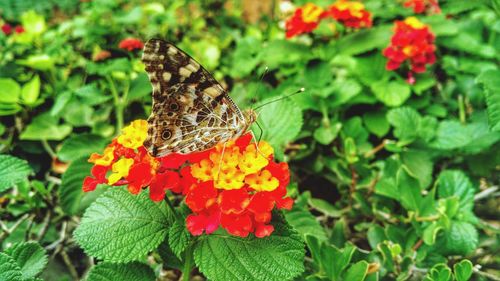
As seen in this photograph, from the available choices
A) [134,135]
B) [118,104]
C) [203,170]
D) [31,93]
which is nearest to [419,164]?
[203,170]

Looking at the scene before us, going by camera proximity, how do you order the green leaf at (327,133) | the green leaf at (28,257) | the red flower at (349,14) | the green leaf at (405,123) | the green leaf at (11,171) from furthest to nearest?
the red flower at (349,14)
the green leaf at (327,133)
the green leaf at (405,123)
the green leaf at (11,171)
the green leaf at (28,257)

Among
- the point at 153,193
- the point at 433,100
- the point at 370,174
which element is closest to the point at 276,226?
the point at 153,193

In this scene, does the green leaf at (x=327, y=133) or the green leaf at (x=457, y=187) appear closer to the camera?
the green leaf at (x=457, y=187)

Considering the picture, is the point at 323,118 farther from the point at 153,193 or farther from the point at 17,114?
the point at 17,114

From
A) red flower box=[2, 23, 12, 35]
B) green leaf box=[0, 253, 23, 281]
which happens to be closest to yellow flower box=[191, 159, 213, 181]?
green leaf box=[0, 253, 23, 281]

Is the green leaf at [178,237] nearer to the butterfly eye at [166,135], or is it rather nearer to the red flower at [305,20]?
the butterfly eye at [166,135]

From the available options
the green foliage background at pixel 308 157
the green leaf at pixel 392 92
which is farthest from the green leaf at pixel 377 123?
the green leaf at pixel 392 92
